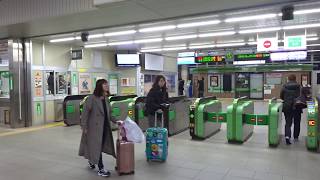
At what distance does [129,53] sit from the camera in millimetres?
13453

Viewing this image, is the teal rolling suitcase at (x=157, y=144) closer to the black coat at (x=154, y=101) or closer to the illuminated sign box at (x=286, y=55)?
the black coat at (x=154, y=101)

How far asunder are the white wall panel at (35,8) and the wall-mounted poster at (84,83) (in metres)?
4.57

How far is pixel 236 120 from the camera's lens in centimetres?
654

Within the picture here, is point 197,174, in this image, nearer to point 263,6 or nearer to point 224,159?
point 224,159

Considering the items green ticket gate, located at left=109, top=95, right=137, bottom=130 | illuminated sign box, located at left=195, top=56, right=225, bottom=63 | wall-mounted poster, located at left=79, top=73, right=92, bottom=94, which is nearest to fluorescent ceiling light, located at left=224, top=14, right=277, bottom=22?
green ticket gate, located at left=109, top=95, right=137, bottom=130

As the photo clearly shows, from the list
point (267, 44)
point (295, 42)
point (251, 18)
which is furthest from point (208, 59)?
point (251, 18)

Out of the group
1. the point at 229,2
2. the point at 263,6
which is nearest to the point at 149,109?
the point at 229,2

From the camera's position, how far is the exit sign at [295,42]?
9.36 meters

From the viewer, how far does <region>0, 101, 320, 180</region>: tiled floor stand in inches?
174

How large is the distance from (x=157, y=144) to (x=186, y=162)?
59 cm

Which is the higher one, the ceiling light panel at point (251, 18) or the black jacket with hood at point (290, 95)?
the ceiling light panel at point (251, 18)

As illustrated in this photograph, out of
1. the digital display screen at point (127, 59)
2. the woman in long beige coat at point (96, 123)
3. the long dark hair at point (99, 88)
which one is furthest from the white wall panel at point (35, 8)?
the digital display screen at point (127, 59)

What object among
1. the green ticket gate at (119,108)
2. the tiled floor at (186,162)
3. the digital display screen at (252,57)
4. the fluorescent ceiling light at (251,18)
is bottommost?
the tiled floor at (186,162)

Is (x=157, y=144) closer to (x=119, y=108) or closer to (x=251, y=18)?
(x=251, y=18)
